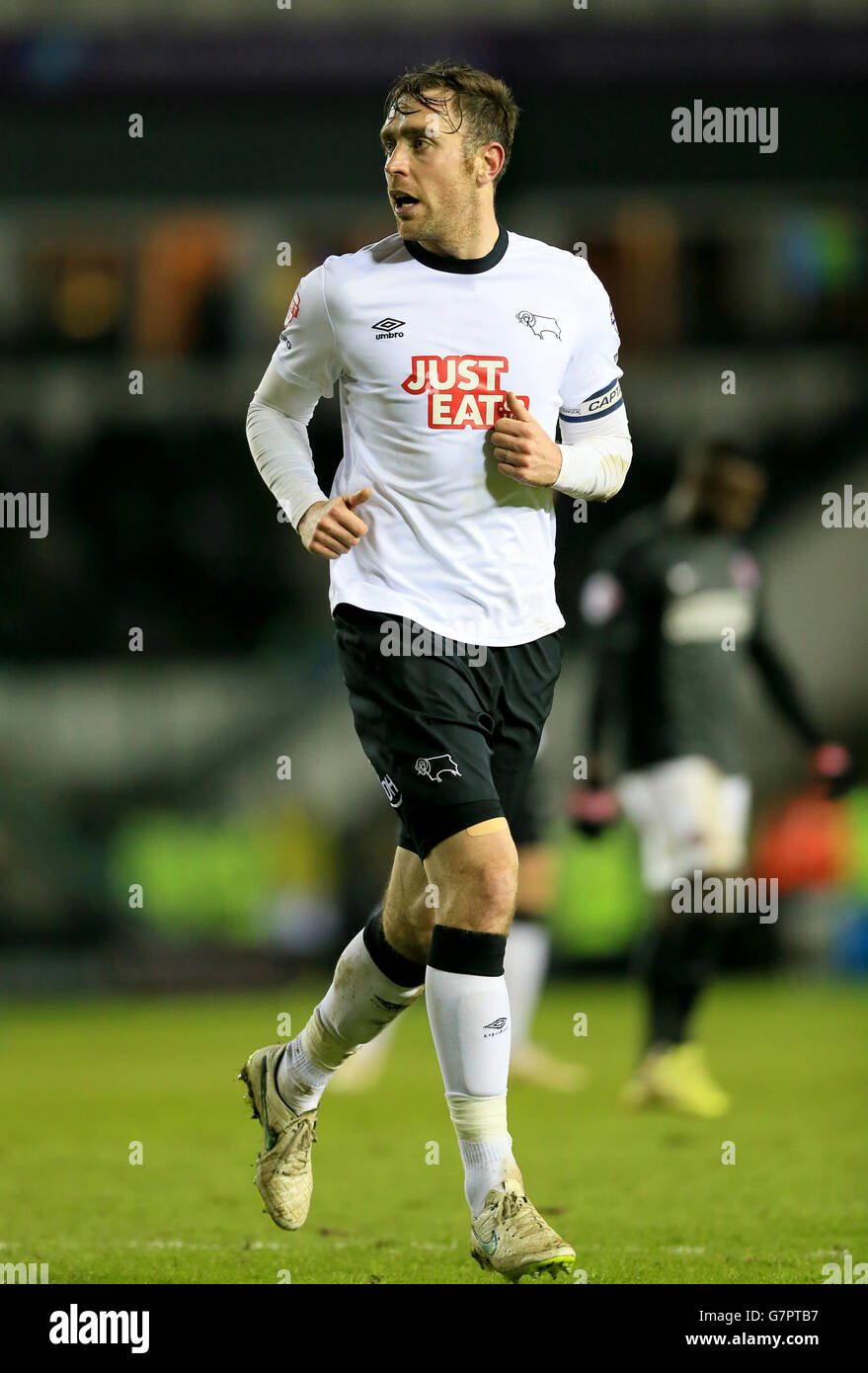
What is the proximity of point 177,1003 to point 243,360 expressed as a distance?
739 centimetres

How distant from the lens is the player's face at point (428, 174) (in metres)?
4.21

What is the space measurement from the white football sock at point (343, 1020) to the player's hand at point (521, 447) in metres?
1.15

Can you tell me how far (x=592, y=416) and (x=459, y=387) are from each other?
423 millimetres

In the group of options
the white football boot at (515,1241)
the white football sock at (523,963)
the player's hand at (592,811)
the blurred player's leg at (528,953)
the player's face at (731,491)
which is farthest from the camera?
the white football sock at (523,963)

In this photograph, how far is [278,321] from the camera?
59.8 ft

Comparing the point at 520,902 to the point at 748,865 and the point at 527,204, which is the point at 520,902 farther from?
the point at 527,204

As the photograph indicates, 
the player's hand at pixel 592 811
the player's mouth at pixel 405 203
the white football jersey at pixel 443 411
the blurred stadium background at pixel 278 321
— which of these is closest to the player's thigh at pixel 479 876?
the white football jersey at pixel 443 411

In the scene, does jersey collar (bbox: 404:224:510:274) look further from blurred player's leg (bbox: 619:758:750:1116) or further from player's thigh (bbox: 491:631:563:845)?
blurred player's leg (bbox: 619:758:750:1116)

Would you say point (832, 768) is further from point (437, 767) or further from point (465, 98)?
point (465, 98)

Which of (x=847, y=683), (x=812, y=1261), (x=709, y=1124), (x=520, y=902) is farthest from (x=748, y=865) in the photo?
(x=812, y=1261)

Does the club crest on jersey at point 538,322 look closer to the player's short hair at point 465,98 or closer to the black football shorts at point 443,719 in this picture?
the player's short hair at point 465,98

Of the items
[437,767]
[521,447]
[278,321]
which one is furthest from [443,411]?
[278,321]

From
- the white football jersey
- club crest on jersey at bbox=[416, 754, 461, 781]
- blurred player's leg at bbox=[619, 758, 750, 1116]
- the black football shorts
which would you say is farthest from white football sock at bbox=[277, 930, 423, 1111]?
blurred player's leg at bbox=[619, 758, 750, 1116]

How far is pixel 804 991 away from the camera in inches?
501
